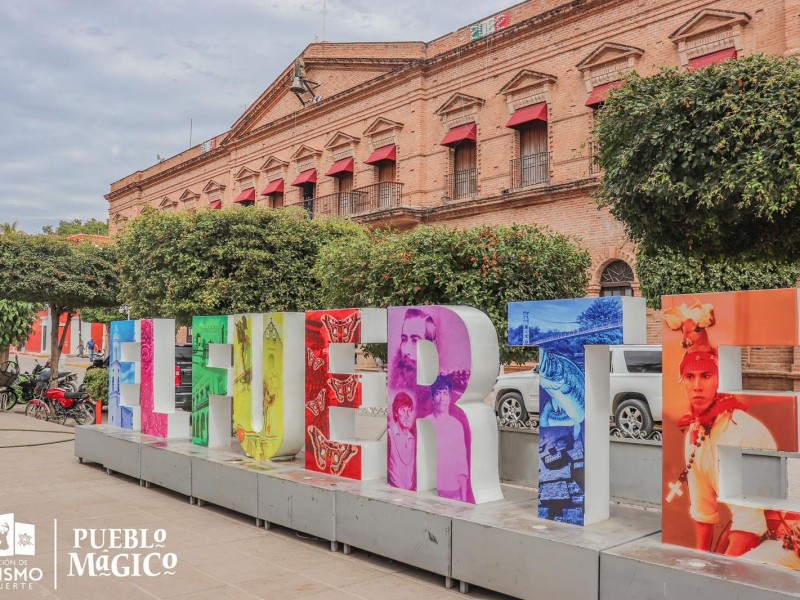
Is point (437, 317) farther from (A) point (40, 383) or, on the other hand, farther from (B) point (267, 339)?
(A) point (40, 383)

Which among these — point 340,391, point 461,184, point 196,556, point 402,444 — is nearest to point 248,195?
point 461,184

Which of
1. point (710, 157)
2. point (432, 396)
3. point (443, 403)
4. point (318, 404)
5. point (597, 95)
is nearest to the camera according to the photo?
point (443, 403)

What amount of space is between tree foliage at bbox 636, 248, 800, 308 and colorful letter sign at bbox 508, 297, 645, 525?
307 inches

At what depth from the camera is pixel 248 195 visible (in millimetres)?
31328

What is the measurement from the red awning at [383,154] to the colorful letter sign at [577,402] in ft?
62.9

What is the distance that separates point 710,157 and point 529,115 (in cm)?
1424

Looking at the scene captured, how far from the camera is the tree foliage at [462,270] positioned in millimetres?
9977

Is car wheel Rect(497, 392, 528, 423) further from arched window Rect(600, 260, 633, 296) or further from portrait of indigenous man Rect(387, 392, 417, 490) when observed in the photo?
portrait of indigenous man Rect(387, 392, 417, 490)

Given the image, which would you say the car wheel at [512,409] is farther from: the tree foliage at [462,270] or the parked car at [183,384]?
the parked car at [183,384]

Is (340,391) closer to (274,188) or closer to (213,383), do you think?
(213,383)

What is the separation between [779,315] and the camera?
4863mm

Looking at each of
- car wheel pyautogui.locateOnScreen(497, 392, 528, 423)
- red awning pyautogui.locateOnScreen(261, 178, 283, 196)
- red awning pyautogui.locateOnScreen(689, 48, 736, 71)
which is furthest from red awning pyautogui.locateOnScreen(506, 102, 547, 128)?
red awning pyautogui.locateOnScreen(261, 178, 283, 196)

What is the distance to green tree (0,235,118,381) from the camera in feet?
59.3

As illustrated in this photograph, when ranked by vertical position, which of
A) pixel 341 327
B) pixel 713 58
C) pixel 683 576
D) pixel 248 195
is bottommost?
pixel 683 576
